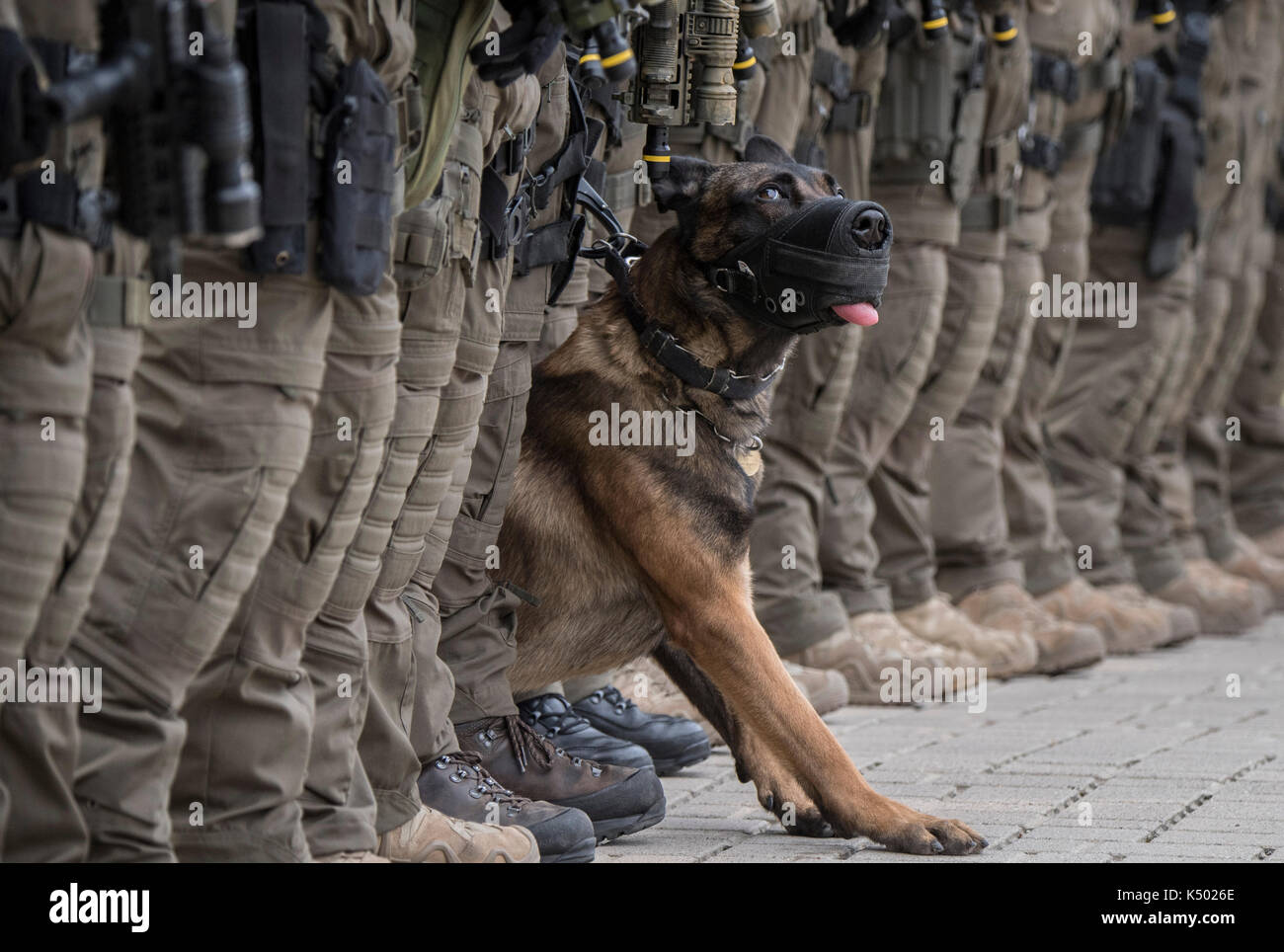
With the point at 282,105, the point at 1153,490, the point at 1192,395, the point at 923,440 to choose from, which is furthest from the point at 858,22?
the point at 1192,395

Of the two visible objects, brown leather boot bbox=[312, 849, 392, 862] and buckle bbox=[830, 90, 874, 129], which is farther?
buckle bbox=[830, 90, 874, 129]

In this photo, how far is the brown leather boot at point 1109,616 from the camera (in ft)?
26.7

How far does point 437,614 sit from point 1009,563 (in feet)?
13.8

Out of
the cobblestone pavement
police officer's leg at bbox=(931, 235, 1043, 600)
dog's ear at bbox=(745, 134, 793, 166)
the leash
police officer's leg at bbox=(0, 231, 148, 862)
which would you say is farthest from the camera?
police officer's leg at bbox=(931, 235, 1043, 600)

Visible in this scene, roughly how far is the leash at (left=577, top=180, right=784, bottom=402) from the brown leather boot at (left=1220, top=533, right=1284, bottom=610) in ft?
20.8

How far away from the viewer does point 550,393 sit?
4609 mm

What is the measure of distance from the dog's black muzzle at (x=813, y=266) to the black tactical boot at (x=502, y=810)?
1248mm

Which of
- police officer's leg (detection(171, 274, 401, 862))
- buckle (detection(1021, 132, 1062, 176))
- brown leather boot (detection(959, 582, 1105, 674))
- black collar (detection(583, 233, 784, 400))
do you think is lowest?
brown leather boot (detection(959, 582, 1105, 674))

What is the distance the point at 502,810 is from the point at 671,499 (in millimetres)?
887

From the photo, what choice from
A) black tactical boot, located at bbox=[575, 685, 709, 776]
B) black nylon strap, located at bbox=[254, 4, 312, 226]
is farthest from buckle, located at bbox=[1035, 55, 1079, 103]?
black nylon strap, located at bbox=[254, 4, 312, 226]

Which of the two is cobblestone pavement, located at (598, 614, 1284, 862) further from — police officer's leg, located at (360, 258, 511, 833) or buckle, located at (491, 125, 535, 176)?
buckle, located at (491, 125, 535, 176)

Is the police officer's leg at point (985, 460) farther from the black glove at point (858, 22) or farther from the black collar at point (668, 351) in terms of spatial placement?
the black collar at point (668, 351)

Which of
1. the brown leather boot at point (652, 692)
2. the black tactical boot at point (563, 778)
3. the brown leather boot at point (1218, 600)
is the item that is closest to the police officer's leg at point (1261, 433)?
the brown leather boot at point (1218, 600)

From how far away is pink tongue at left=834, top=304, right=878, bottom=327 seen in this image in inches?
165
